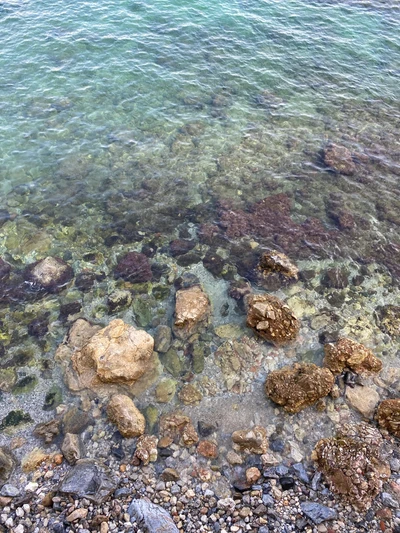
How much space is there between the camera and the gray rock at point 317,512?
375 inches

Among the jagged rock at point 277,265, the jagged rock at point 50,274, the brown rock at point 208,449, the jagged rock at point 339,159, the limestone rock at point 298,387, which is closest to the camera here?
the brown rock at point 208,449

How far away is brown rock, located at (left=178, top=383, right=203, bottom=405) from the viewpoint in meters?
12.5

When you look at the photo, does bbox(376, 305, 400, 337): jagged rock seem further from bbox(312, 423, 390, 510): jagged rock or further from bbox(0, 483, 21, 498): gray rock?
bbox(0, 483, 21, 498): gray rock

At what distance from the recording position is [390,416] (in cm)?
1170

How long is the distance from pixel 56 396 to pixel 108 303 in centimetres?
398

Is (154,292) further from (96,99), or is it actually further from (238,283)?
(96,99)

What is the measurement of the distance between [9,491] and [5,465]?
0.76 metres

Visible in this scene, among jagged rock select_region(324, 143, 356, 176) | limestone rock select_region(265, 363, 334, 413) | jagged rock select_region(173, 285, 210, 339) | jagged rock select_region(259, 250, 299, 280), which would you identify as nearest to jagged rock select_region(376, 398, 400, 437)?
limestone rock select_region(265, 363, 334, 413)

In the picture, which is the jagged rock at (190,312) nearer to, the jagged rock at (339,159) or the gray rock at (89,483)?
the gray rock at (89,483)

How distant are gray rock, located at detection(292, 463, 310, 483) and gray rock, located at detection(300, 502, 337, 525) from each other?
68 centimetres

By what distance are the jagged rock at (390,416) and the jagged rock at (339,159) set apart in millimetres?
13026

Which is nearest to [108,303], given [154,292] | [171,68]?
[154,292]

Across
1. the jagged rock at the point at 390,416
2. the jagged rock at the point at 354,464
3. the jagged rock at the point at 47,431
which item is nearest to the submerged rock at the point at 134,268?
the jagged rock at the point at 47,431

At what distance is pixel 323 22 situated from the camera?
32781mm
